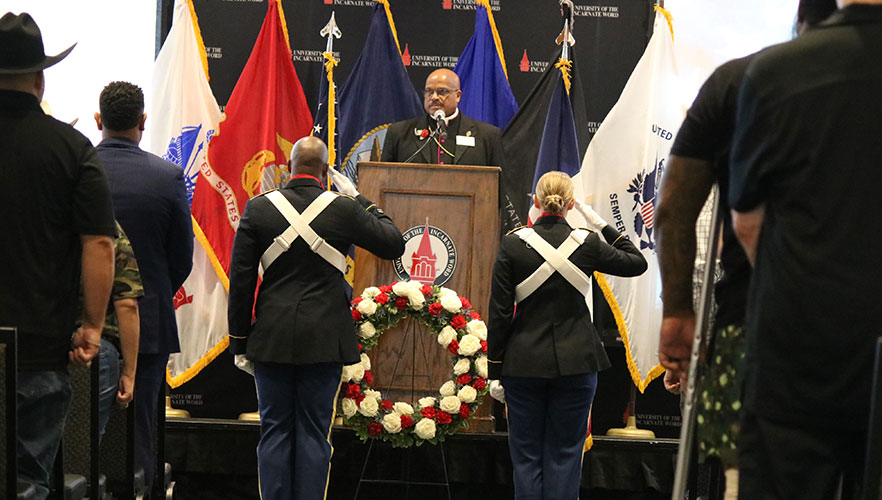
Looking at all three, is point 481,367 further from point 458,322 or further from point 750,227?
point 750,227

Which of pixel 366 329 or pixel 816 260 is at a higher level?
pixel 816 260

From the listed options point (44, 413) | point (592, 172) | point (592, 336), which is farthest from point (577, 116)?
point (44, 413)

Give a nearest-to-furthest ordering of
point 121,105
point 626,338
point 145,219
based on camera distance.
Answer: point 121,105 < point 145,219 < point 626,338

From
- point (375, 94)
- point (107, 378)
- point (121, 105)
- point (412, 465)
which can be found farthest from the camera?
point (375, 94)

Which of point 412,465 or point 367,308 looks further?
point 412,465

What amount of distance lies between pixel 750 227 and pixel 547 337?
2786 mm

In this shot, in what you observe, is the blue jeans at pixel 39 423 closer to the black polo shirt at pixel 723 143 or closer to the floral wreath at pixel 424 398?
the black polo shirt at pixel 723 143

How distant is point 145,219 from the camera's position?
4250mm

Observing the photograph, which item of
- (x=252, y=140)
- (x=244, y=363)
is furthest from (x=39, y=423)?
(x=252, y=140)

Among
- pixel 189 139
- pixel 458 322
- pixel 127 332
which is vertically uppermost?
pixel 189 139

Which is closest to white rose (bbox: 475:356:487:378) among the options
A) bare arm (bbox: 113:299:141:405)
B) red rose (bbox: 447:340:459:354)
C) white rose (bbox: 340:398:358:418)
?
red rose (bbox: 447:340:459:354)

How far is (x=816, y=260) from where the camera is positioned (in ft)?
5.09

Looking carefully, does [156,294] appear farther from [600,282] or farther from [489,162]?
[600,282]

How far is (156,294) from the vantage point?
4.28 metres
